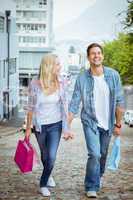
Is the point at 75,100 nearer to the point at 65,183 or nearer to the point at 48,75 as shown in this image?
the point at 48,75

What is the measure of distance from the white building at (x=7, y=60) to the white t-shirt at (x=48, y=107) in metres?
32.4

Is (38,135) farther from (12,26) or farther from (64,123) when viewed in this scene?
(12,26)

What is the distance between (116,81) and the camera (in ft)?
21.1

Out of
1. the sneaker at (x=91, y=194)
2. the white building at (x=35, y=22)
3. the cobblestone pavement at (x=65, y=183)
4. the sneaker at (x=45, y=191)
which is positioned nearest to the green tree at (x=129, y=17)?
the cobblestone pavement at (x=65, y=183)

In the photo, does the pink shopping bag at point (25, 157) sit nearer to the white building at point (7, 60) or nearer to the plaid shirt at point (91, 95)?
the plaid shirt at point (91, 95)

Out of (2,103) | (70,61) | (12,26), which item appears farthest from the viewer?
(70,61)

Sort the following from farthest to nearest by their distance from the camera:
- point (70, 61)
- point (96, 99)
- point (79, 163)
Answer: point (70, 61) → point (79, 163) → point (96, 99)

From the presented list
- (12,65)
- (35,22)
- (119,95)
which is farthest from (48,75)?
(35,22)

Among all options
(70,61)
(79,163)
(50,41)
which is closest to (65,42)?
(70,61)

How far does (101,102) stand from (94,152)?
522mm

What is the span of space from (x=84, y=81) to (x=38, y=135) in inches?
29.5

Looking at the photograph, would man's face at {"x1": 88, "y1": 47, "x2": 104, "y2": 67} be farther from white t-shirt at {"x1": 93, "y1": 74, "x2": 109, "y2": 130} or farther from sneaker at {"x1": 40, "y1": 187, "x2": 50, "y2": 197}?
sneaker at {"x1": 40, "y1": 187, "x2": 50, "y2": 197}

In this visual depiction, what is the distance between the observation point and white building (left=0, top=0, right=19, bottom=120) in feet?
131

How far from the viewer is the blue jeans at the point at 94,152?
6.34 metres
